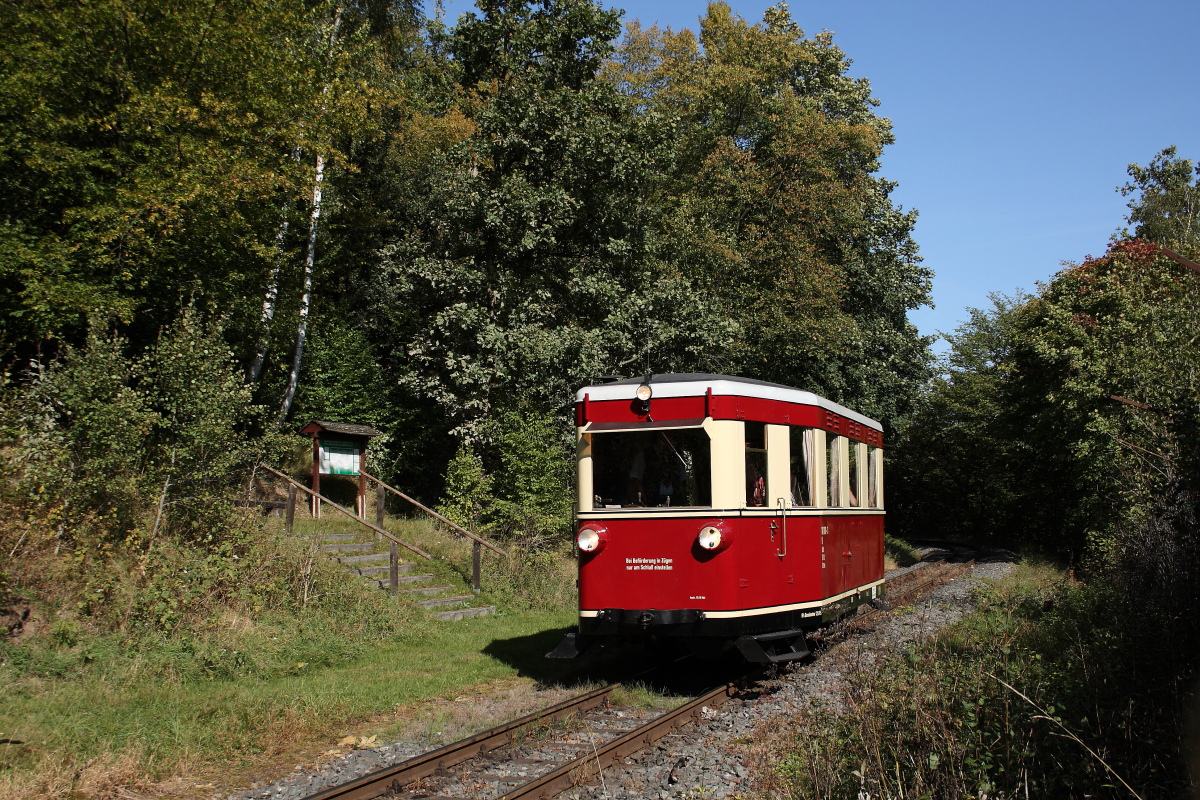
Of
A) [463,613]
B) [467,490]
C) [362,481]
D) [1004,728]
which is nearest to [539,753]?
[1004,728]

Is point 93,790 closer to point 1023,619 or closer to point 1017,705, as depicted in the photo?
point 1017,705

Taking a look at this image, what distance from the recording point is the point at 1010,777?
15.7 ft

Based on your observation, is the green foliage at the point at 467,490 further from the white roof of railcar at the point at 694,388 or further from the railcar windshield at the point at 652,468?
the white roof of railcar at the point at 694,388

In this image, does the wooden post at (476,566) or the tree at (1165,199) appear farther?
the tree at (1165,199)

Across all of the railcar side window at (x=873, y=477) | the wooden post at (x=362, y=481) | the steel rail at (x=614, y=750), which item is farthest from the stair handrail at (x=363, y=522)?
the railcar side window at (x=873, y=477)

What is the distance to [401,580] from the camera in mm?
14406

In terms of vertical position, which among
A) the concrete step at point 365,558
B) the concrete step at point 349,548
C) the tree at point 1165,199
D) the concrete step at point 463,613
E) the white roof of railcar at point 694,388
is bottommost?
the concrete step at point 463,613

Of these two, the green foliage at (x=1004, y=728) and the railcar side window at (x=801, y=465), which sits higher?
the railcar side window at (x=801, y=465)

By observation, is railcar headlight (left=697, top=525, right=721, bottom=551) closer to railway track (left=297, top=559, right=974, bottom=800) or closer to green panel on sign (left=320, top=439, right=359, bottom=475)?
railway track (left=297, top=559, right=974, bottom=800)

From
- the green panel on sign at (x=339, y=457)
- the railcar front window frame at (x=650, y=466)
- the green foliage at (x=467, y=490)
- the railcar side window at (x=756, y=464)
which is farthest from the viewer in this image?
the green foliage at (x=467, y=490)

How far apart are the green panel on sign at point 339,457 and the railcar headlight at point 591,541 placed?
31.5 ft

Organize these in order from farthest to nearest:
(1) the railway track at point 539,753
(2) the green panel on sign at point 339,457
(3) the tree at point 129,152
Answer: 1. (2) the green panel on sign at point 339,457
2. (3) the tree at point 129,152
3. (1) the railway track at point 539,753

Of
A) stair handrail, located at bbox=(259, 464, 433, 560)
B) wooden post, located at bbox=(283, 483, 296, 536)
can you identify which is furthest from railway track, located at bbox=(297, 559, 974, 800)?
wooden post, located at bbox=(283, 483, 296, 536)

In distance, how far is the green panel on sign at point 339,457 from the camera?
56.9 ft
